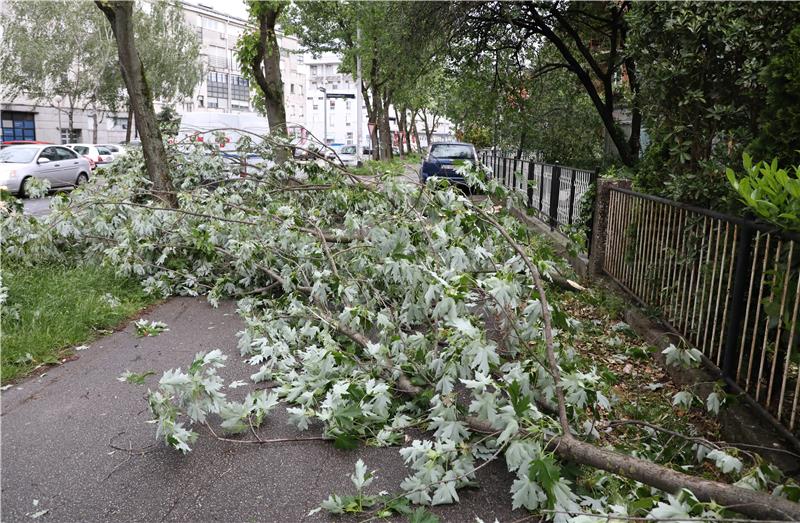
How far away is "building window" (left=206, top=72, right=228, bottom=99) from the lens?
239 feet

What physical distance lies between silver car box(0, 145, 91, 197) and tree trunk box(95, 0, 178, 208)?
1189 cm

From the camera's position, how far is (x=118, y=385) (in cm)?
495

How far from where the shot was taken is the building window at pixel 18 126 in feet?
148

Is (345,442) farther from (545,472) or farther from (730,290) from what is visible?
(730,290)

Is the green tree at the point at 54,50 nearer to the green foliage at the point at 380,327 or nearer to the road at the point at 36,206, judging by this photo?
the road at the point at 36,206

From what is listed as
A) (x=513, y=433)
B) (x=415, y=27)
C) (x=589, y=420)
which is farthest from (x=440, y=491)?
(x=415, y=27)

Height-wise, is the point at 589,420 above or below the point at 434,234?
below

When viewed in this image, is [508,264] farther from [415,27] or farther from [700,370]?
[415,27]

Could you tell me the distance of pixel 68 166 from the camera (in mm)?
23016

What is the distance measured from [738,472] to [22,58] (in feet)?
144

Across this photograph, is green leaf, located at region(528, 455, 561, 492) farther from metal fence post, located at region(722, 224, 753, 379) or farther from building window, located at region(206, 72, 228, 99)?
building window, located at region(206, 72, 228, 99)

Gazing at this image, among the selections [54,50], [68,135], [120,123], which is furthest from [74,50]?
[120,123]

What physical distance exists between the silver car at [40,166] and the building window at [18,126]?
26410 millimetres

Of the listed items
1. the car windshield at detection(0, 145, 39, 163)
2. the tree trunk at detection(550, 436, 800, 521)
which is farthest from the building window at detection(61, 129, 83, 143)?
the tree trunk at detection(550, 436, 800, 521)
